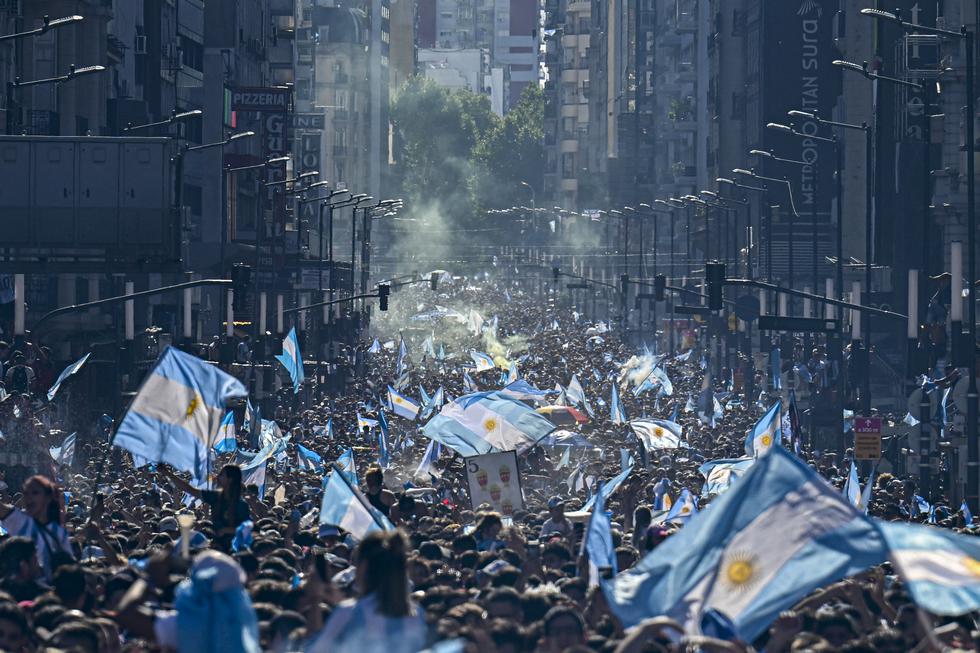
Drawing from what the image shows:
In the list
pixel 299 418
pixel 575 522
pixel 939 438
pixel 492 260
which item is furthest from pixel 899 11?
pixel 492 260

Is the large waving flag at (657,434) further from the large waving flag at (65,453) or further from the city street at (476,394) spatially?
the large waving flag at (65,453)

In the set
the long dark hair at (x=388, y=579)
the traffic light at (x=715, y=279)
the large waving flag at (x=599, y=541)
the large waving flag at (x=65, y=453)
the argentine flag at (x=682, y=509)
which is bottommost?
the large waving flag at (x=65, y=453)

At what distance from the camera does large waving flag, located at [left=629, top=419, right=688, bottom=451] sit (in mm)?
32594

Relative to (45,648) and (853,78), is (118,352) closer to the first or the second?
(45,648)

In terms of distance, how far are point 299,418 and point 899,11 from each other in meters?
28.5

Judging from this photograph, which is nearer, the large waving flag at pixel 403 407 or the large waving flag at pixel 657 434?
the large waving flag at pixel 657 434

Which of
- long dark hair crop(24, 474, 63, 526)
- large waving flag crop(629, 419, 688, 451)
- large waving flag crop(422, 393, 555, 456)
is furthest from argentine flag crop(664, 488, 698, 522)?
large waving flag crop(629, 419, 688, 451)

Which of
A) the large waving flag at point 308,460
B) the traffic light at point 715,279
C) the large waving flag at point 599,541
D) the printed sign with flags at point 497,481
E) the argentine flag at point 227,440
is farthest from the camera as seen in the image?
the traffic light at point 715,279

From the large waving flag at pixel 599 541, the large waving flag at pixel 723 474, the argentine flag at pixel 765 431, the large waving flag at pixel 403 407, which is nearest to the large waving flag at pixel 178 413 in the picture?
the large waving flag at pixel 599 541

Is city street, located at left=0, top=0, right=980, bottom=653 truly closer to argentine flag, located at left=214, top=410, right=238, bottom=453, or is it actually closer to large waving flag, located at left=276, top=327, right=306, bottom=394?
argentine flag, located at left=214, top=410, right=238, bottom=453

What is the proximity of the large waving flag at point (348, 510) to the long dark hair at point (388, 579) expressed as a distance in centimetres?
484

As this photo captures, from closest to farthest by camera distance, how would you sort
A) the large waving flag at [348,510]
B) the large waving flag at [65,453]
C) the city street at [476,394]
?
the city street at [476,394] < the large waving flag at [348,510] < the large waving flag at [65,453]

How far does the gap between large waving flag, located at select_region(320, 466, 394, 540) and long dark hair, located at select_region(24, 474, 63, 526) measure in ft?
5.88

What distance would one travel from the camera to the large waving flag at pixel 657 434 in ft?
107
